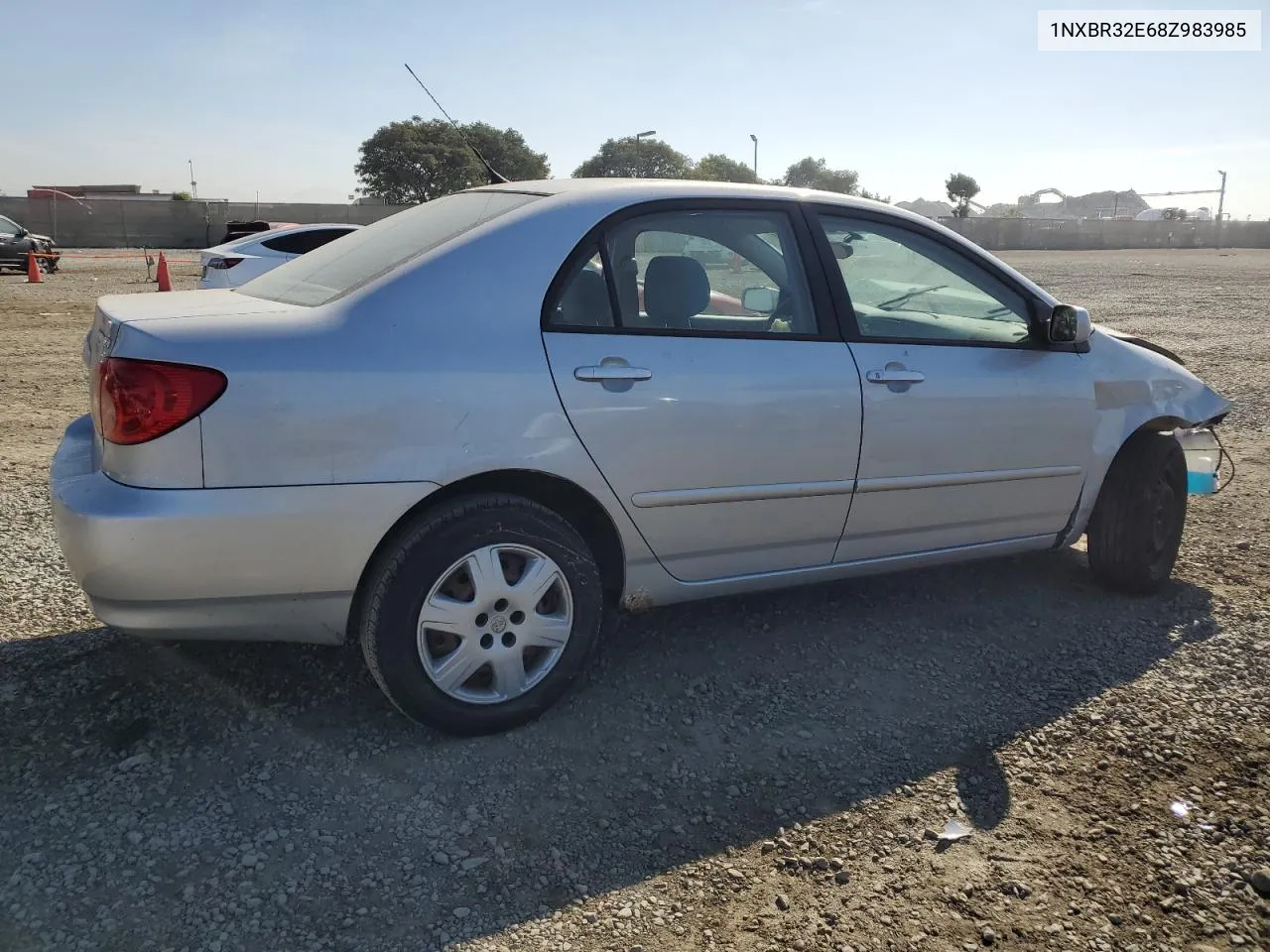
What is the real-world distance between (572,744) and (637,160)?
6085 cm

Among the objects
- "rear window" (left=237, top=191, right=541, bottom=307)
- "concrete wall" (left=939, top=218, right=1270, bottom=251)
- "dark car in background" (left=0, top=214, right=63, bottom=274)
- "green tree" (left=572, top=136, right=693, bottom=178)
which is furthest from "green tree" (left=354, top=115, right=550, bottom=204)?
"rear window" (left=237, top=191, right=541, bottom=307)

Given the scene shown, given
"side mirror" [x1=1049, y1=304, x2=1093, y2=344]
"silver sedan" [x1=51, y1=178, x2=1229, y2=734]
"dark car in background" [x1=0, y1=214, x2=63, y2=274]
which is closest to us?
"silver sedan" [x1=51, y1=178, x2=1229, y2=734]

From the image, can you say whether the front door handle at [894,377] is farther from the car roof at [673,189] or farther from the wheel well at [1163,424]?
the wheel well at [1163,424]

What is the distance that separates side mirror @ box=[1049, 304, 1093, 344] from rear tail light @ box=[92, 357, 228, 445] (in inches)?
117

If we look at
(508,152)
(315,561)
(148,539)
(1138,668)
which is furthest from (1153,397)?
(508,152)

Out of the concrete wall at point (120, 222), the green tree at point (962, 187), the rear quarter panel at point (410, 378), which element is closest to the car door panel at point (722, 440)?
the rear quarter panel at point (410, 378)

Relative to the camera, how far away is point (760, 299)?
3.48m

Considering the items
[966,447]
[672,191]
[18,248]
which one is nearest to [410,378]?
[672,191]

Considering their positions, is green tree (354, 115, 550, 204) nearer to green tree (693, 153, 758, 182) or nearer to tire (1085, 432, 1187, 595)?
green tree (693, 153, 758, 182)

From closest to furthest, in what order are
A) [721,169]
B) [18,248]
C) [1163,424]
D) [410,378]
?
1. [410,378]
2. [1163,424]
3. [18,248]
4. [721,169]

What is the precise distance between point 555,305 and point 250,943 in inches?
73.1

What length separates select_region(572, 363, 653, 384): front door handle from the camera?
2.99 metres

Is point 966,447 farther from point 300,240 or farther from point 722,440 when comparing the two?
point 300,240

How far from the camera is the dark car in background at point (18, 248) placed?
2155 cm
